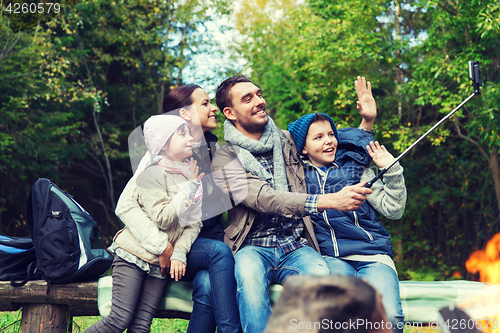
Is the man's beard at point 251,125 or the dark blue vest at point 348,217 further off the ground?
the man's beard at point 251,125

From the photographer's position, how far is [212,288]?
2305 mm

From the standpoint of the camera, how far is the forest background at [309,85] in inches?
248

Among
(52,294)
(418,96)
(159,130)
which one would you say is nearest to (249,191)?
(159,130)

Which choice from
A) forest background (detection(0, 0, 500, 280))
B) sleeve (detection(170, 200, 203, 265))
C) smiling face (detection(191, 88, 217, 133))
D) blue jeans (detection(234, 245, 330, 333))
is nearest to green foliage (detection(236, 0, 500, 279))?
forest background (detection(0, 0, 500, 280))

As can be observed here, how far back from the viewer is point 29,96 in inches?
330

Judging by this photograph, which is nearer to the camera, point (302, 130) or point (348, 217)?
point (348, 217)

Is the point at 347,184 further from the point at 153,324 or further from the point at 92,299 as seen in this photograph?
the point at 153,324

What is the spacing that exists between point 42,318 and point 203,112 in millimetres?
1589

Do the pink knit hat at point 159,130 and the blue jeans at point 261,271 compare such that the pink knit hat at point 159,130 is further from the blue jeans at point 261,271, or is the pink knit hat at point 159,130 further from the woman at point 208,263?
the blue jeans at point 261,271

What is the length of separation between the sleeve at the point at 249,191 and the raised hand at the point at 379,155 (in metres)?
0.51

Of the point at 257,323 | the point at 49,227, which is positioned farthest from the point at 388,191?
the point at 49,227

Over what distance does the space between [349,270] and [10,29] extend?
25.3ft

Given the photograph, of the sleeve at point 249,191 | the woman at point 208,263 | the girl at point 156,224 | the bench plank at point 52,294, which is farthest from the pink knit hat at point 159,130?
the bench plank at point 52,294

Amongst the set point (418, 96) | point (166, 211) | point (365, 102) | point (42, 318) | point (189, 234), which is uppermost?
point (418, 96)
